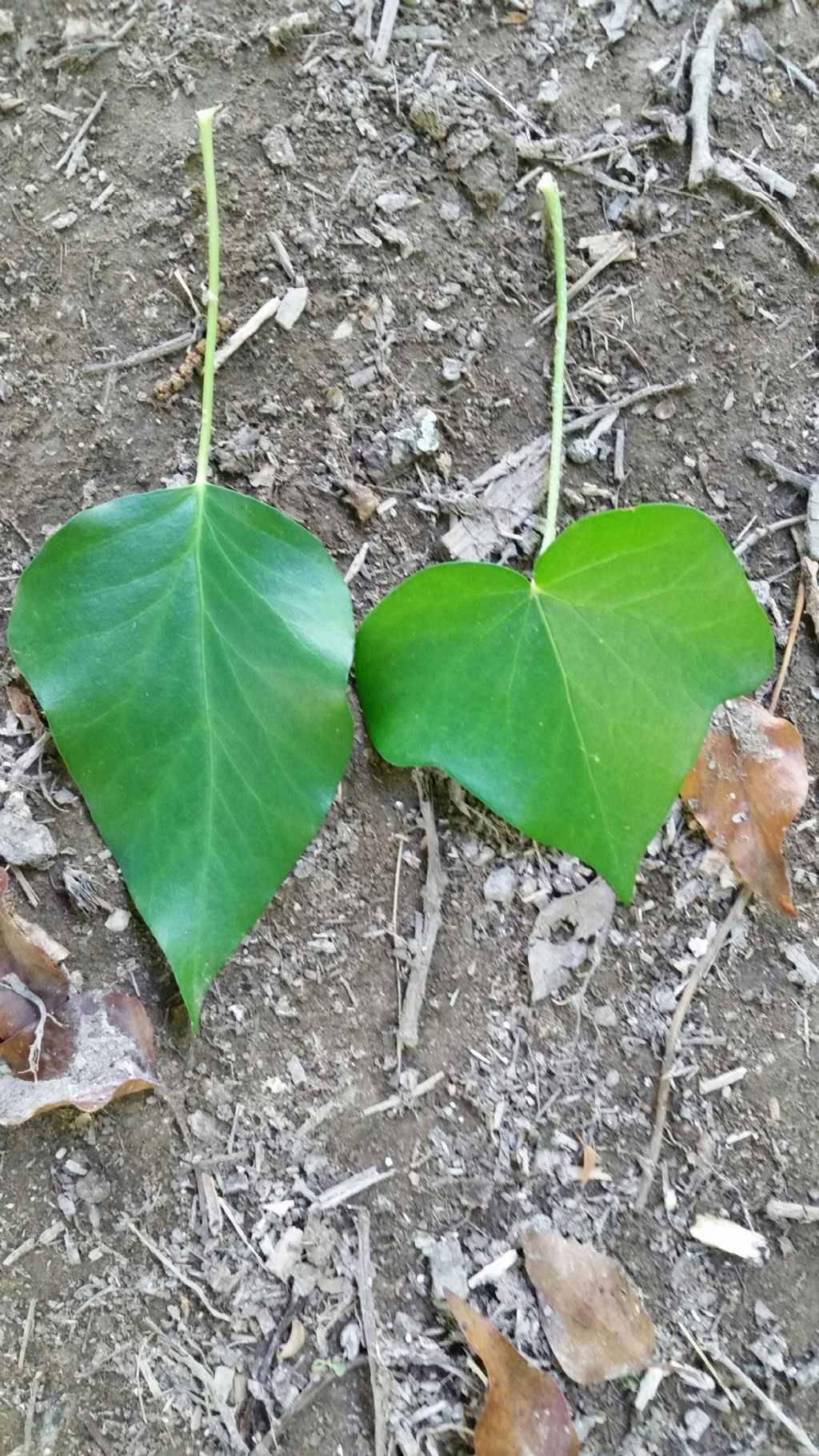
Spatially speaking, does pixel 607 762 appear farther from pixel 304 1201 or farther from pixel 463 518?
pixel 304 1201

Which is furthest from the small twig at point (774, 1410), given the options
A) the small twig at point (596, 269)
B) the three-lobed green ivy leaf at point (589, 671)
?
the small twig at point (596, 269)

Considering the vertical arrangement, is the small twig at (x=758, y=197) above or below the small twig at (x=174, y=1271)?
above

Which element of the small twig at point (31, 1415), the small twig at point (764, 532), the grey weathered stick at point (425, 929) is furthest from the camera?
the small twig at point (764, 532)

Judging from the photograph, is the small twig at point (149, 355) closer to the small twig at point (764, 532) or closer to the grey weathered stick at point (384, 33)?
the grey weathered stick at point (384, 33)

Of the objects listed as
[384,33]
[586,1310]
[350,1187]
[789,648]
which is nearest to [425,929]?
[350,1187]

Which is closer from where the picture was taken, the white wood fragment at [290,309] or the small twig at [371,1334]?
the small twig at [371,1334]

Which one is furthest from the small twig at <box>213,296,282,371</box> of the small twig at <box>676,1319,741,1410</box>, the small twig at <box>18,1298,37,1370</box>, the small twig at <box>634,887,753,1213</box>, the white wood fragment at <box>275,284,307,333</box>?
the small twig at <box>676,1319,741,1410</box>

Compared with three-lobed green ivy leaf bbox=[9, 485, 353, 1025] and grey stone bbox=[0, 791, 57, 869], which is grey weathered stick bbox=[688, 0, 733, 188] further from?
grey stone bbox=[0, 791, 57, 869]

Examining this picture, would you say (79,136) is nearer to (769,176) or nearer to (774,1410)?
(769,176)
